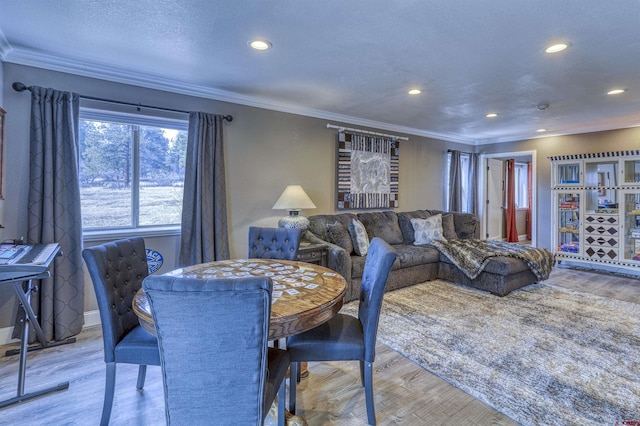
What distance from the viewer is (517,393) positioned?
2059 mm

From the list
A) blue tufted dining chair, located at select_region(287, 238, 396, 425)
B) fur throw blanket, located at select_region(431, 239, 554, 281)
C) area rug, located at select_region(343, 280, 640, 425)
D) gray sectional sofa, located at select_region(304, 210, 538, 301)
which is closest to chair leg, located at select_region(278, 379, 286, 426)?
blue tufted dining chair, located at select_region(287, 238, 396, 425)

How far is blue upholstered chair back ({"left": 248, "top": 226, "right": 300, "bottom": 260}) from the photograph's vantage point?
9.34 ft

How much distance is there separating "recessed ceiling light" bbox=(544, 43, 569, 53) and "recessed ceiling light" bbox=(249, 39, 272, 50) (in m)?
2.16

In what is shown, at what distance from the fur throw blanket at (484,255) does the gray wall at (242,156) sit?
1462 millimetres

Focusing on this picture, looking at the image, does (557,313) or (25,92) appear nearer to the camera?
(25,92)

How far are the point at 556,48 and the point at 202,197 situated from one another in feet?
11.1

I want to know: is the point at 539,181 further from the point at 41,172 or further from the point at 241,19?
the point at 41,172

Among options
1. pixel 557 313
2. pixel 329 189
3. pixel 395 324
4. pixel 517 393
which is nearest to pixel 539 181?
pixel 557 313

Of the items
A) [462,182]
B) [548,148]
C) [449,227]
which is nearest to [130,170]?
[449,227]

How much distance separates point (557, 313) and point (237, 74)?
4.06 metres

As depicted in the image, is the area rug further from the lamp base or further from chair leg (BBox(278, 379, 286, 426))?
chair leg (BBox(278, 379, 286, 426))

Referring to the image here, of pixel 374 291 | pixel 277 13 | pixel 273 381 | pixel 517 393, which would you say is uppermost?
pixel 277 13

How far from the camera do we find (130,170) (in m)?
3.32

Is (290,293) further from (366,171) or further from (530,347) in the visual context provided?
(366,171)
